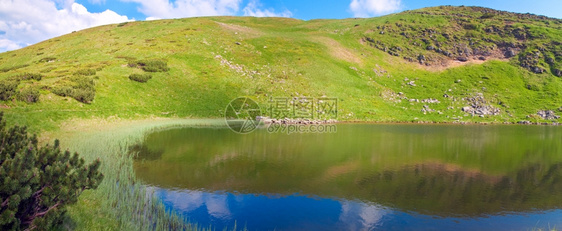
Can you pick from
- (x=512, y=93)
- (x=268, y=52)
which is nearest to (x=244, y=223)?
(x=268, y=52)

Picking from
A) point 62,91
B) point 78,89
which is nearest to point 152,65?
point 78,89

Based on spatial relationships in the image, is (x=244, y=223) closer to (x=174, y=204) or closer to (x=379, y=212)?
(x=174, y=204)

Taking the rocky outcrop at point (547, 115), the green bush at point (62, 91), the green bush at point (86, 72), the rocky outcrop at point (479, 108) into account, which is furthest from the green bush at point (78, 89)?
the rocky outcrop at point (547, 115)

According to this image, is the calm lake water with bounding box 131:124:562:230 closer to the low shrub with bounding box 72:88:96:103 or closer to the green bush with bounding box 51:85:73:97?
the low shrub with bounding box 72:88:96:103

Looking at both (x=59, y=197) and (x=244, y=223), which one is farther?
(x=244, y=223)

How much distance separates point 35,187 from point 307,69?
75.5 m

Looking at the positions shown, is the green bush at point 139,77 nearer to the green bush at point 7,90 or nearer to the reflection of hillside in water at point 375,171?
the green bush at point 7,90

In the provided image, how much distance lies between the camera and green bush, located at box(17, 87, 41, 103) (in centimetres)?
3681

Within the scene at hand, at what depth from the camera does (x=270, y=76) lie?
74750 millimetres

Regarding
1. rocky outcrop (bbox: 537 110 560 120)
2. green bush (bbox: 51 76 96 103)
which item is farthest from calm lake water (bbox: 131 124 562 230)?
rocky outcrop (bbox: 537 110 560 120)

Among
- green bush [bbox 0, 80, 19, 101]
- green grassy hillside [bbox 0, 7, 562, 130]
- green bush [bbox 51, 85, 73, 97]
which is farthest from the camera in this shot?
green grassy hillside [bbox 0, 7, 562, 130]

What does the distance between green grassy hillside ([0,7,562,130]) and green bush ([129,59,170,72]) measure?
0.92 ft

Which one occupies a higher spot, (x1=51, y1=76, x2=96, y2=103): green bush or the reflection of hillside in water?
(x1=51, y1=76, x2=96, y2=103): green bush

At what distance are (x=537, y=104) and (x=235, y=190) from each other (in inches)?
3625
